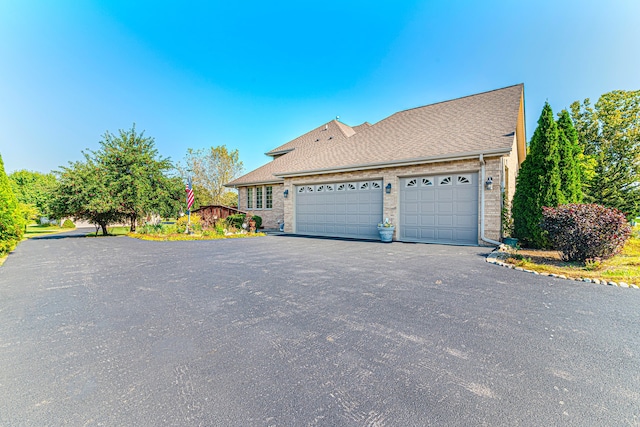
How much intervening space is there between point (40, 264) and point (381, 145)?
13138 millimetres

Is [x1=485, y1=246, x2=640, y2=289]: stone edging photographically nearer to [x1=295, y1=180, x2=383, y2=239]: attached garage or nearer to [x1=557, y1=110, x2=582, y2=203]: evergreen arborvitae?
[x1=557, y1=110, x2=582, y2=203]: evergreen arborvitae

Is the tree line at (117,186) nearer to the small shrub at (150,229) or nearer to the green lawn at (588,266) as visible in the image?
the small shrub at (150,229)

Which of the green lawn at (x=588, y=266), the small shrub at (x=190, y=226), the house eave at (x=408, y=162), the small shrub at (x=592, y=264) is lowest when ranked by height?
the green lawn at (x=588, y=266)

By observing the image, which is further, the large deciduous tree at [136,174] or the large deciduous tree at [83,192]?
the large deciduous tree at [136,174]

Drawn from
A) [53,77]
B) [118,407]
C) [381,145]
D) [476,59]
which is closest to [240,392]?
[118,407]

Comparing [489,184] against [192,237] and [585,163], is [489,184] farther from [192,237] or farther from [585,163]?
[192,237]

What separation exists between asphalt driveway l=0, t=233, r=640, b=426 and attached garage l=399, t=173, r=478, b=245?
494 cm

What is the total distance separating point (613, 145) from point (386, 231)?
20.3 metres

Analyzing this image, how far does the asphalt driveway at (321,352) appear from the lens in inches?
71.4

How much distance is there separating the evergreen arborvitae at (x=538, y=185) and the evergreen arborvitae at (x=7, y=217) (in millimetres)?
16737

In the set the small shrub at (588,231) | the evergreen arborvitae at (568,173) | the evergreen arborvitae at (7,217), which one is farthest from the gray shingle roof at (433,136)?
the evergreen arborvitae at (7,217)

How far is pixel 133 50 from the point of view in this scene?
41.5ft

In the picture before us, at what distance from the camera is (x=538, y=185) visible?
8.47 metres

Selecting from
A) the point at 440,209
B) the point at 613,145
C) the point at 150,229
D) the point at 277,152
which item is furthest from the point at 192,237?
the point at 613,145
